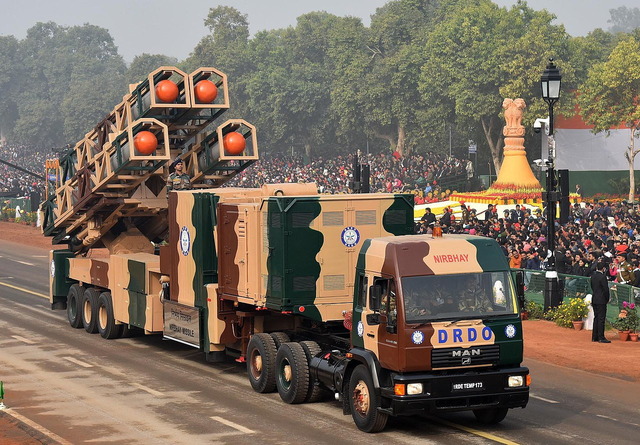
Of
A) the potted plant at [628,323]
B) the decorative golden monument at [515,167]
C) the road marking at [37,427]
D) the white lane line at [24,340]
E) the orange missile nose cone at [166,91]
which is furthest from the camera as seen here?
the decorative golden monument at [515,167]

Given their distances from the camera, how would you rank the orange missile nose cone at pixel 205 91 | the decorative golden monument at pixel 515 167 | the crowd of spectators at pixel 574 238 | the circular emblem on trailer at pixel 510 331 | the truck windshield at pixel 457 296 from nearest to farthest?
the truck windshield at pixel 457 296 < the circular emblem on trailer at pixel 510 331 < the orange missile nose cone at pixel 205 91 < the crowd of spectators at pixel 574 238 < the decorative golden monument at pixel 515 167

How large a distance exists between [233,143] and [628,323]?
9.76 m

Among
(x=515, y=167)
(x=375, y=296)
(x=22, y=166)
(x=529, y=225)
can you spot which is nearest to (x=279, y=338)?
(x=375, y=296)

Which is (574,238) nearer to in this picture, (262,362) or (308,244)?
(262,362)

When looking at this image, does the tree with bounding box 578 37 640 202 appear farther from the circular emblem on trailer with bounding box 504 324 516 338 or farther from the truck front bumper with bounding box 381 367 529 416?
the truck front bumper with bounding box 381 367 529 416

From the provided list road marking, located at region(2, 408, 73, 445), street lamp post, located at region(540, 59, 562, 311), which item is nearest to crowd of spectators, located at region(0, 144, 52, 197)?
street lamp post, located at region(540, 59, 562, 311)

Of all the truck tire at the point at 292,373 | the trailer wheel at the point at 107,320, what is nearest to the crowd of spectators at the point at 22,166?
the trailer wheel at the point at 107,320

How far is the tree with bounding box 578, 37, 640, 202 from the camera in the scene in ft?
231

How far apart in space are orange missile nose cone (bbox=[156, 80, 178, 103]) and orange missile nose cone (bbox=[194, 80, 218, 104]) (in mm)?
481

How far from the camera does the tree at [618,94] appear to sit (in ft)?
231

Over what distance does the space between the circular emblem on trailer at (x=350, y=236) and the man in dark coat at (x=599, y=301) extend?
308 inches

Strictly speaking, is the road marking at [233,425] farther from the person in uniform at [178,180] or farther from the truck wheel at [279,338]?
the person in uniform at [178,180]

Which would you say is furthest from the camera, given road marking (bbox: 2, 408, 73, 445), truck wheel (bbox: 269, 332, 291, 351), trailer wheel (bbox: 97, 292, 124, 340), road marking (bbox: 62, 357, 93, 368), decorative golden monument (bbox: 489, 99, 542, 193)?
decorative golden monument (bbox: 489, 99, 542, 193)

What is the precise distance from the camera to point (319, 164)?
322 feet
